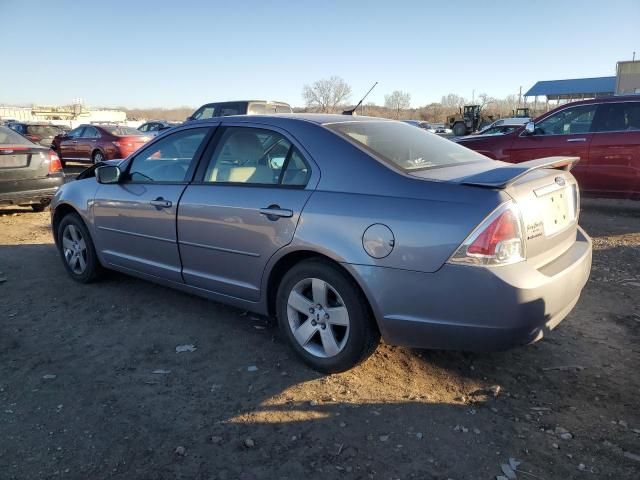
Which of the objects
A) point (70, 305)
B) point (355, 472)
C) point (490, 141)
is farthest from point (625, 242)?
point (70, 305)

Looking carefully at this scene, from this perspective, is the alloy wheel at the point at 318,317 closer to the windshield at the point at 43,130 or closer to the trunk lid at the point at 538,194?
the trunk lid at the point at 538,194

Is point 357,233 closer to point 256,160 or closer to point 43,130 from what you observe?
point 256,160

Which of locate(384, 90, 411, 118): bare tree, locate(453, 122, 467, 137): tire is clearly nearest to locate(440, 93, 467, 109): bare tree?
locate(384, 90, 411, 118): bare tree

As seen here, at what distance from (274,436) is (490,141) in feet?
22.9

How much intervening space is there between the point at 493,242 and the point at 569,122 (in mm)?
6254

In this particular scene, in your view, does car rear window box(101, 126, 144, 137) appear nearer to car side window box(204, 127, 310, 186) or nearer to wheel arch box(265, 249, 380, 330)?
car side window box(204, 127, 310, 186)

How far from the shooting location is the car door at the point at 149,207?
3895mm

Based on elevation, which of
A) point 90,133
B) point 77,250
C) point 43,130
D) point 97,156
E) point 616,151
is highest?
point 43,130

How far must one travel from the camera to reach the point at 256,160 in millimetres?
3543

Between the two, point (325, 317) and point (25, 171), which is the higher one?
point (25, 171)

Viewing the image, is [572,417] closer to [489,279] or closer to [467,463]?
[467,463]

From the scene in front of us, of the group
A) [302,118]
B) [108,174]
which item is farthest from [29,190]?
[302,118]

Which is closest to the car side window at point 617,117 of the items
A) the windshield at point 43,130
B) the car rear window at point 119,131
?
the car rear window at point 119,131

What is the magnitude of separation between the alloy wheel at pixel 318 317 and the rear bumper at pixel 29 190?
21.6 feet
